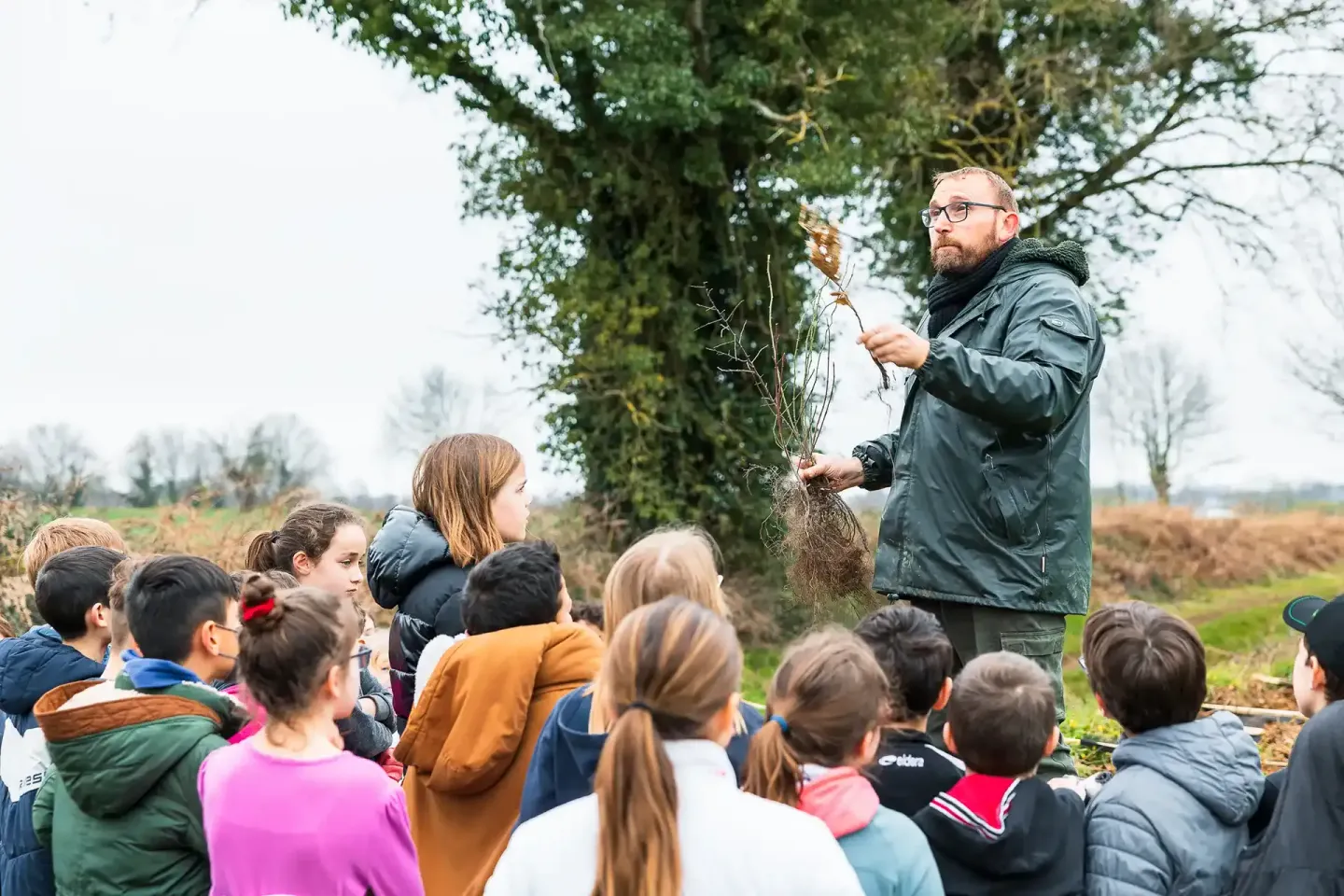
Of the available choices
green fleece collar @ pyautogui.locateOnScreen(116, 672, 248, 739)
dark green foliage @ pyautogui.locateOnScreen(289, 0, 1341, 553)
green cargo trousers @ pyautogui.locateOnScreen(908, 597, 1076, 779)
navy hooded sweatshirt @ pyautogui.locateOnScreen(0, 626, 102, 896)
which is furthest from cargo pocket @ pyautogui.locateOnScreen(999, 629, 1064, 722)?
dark green foliage @ pyautogui.locateOnScreen(289, 0, 1341, 553)

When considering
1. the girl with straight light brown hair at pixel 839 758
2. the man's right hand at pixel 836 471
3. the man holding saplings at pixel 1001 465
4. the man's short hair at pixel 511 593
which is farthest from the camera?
the man's right hand at pixel 836 471

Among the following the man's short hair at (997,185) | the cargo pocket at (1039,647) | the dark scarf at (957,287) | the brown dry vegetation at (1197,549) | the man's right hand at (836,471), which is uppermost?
the man's short hair at (997,185)

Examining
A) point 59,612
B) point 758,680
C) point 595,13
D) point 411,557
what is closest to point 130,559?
point 59,612

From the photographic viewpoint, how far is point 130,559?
4176 mm

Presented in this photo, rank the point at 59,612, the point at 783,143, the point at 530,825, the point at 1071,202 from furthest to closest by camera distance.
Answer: the point at 1071,202, the point at 783,143, the point at 59,612, the point at 530,825

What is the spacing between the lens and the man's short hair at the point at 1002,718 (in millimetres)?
2953

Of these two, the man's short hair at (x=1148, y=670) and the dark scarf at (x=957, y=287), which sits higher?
the dark scarf at (x=957, y=287)

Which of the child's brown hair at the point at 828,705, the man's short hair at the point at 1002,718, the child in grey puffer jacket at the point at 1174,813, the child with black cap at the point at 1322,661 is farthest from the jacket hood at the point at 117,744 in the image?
the child with black cap at the point at 1322,661

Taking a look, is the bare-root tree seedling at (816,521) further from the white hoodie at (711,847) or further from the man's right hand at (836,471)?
the white hoodie at (711,847)

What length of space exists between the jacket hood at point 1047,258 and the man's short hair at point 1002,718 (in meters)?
1.64

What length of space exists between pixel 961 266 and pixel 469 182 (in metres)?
8.68

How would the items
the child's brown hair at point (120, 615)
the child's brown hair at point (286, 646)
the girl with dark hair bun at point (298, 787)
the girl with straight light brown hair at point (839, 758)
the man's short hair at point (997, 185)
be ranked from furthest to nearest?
the man's short hair at point (997, 185) < the child's brown hair at point (120, 615) < the child's brown hair at point (286, 646) < the girl with dark hair bun at point (298, 787) < the girl with straight light brown hair at point (839, 758)

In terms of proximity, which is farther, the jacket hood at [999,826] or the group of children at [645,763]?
the jacket hood at [999,826]

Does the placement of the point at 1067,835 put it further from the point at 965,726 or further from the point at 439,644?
the point at 439,644
